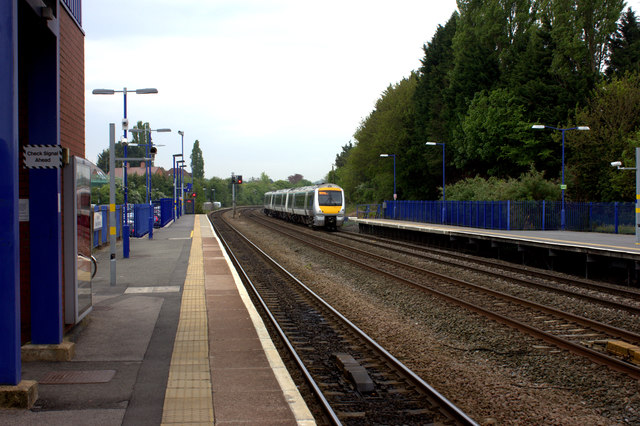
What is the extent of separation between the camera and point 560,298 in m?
11.8

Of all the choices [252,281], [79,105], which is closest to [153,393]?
[79,105]

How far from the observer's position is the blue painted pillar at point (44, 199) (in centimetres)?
633

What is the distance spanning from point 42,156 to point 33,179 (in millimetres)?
608

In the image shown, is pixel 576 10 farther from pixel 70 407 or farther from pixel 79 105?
pixel 70 407

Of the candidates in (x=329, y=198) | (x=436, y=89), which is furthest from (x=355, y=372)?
(x=436, y=89)

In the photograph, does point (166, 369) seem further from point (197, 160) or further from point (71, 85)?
point (197, 160)

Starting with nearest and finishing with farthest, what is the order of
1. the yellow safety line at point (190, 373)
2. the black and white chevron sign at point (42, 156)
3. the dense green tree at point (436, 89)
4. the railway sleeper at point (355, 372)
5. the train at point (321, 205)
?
1. the yellow safety line at point (190, 373)
2. the black and white chevron sign at point (42, 156)
3. the railway sleeper at point (355, 372)
4. the train at point (321, 205)
5. the dense green tree at point (436, 89)

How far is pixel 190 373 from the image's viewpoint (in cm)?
611

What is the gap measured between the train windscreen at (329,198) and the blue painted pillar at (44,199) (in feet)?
97.7

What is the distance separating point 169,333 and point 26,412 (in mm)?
3177

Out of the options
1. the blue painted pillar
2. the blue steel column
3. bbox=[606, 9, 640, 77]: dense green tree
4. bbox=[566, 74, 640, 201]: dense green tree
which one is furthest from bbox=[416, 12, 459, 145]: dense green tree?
the blue steel column

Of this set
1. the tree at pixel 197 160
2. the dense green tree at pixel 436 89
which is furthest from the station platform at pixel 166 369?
the tree at pixel 197 160

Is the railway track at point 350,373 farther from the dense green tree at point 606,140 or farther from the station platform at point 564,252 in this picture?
the dense green tree at point 606,140

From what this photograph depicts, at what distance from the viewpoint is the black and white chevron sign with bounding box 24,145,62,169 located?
5.87m
